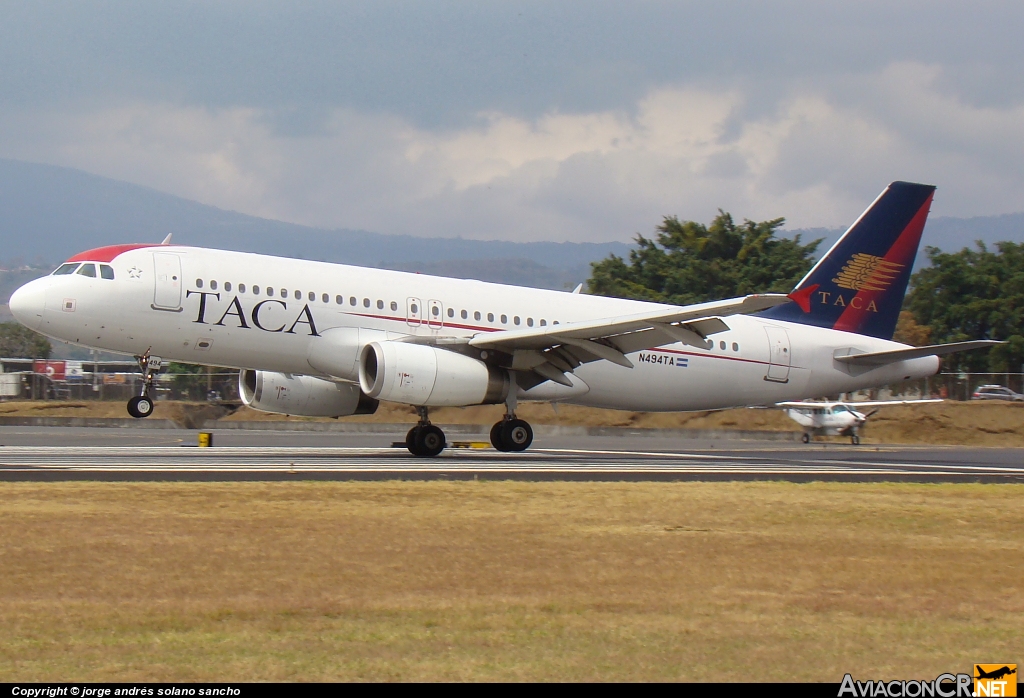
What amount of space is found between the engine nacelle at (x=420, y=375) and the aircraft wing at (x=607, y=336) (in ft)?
2.96

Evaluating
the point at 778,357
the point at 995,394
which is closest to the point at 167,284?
the point at 778,357

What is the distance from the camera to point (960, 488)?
1728cm

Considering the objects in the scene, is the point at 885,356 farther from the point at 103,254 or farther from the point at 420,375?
the point at 103,254

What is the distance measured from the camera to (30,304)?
2234cm

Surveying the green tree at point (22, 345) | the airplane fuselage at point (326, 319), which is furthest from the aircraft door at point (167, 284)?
the green tree at point (22, 345)

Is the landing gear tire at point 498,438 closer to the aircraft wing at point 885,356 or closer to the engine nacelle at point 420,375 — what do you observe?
the engine nacelle at point 420,375

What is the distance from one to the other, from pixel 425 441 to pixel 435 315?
2815 mm

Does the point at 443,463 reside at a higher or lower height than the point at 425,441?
lower

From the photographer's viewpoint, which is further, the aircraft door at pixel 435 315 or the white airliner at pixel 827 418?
the white airliner at pixel 827 418

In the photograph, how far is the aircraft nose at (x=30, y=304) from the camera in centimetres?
2233

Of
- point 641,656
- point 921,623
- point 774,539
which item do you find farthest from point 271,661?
point 774,539

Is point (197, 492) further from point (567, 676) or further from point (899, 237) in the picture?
point (899, 237)

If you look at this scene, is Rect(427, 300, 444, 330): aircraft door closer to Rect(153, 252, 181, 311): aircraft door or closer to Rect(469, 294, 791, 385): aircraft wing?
Rect(469, 294, 791, 385): aircraft wing

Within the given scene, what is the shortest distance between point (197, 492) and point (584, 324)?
11.1m
